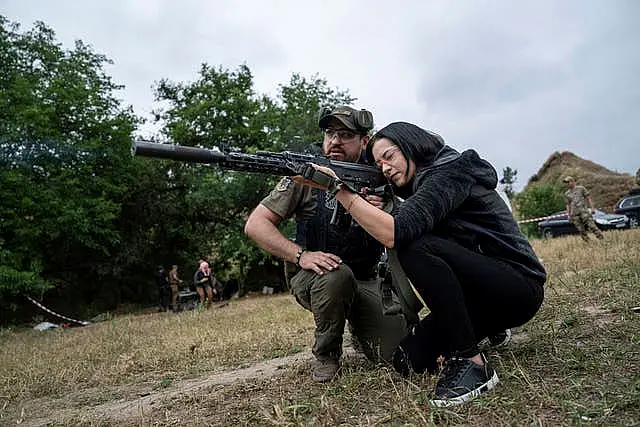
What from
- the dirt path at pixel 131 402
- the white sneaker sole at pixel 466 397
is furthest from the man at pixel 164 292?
the white sneaker sole at pixel 466 397

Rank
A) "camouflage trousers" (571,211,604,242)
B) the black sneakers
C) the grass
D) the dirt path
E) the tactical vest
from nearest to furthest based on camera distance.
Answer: the grass
the black sneakers
the dirt path
the tactical vest
"camouflage trousers" (571,211,604,242)

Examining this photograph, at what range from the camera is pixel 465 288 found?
9.11 feet

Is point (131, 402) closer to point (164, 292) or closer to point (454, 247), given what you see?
point (454, 247)

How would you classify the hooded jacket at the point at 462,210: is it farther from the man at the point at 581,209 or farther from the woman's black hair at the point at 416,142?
the man at the point at 581,209

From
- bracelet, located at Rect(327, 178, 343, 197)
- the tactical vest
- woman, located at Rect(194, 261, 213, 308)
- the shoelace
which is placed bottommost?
woman, located at Rect(194, 261, 213, 308)

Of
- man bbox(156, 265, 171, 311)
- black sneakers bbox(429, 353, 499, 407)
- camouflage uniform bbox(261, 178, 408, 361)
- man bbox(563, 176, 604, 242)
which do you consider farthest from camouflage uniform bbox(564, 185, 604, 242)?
man bbox(156, 265, 171, 311)

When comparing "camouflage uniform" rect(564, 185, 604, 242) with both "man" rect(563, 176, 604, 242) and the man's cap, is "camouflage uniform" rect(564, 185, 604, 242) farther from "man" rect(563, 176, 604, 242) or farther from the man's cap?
the man's cap

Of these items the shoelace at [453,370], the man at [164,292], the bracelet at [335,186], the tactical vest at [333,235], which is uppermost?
the bracelet at [335,186]

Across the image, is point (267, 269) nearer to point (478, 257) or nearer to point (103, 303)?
point (103, 303)

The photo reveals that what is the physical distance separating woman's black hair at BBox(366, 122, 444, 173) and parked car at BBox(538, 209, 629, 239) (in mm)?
19817

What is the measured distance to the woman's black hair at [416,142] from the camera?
2952 millimetres

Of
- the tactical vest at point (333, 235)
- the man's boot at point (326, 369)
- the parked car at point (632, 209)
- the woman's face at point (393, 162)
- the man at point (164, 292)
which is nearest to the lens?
the woman's face at point (393, 162)

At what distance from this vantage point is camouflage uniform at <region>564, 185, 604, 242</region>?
12.4m

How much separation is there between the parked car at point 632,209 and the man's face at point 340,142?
2005cm
